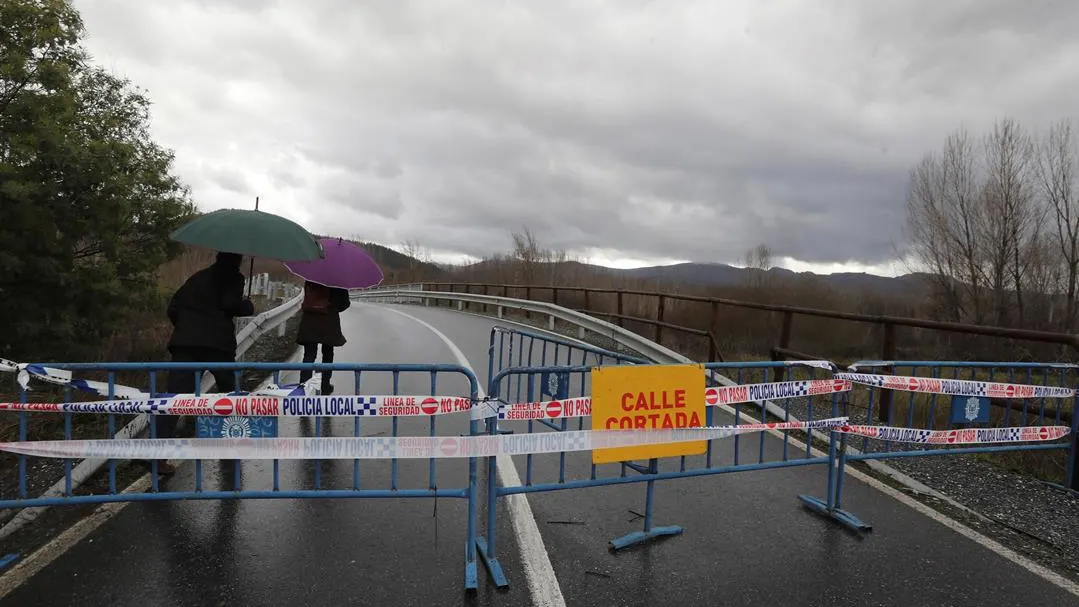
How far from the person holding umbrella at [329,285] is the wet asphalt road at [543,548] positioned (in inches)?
75.7

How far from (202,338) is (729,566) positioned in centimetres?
398

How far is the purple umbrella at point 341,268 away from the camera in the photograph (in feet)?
19.4

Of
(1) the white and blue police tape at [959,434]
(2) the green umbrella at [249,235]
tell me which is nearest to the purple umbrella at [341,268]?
(2) the green umbrella at [249,235]

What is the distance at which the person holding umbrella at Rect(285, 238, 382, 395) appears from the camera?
6004 mm

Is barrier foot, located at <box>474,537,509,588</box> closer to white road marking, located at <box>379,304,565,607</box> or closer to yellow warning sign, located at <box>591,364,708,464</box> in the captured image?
white road marking, located at <box>379,304,565,607</box>

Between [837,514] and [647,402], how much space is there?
66.8 inches

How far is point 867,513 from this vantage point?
4312 mm

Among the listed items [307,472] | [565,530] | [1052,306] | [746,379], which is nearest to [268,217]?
[307,472]

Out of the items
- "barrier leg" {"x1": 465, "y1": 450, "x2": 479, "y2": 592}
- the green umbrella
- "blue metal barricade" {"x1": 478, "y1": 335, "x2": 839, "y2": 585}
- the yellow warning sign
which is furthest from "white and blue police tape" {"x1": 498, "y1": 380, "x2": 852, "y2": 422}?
the green umbrella

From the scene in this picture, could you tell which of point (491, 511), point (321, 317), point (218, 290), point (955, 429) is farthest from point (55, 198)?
point (955, 429)

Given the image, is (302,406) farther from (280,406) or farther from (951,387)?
(951,387)

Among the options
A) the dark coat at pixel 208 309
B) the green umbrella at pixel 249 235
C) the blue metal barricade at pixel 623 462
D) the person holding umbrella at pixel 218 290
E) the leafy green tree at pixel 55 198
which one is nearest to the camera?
the blue metal barricade at pixel 623 462

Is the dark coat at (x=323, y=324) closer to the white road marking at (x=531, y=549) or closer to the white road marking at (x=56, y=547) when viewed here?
the white road marking at (x=56, y=547)

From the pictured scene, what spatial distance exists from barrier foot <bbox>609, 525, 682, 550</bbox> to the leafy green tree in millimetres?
9403
